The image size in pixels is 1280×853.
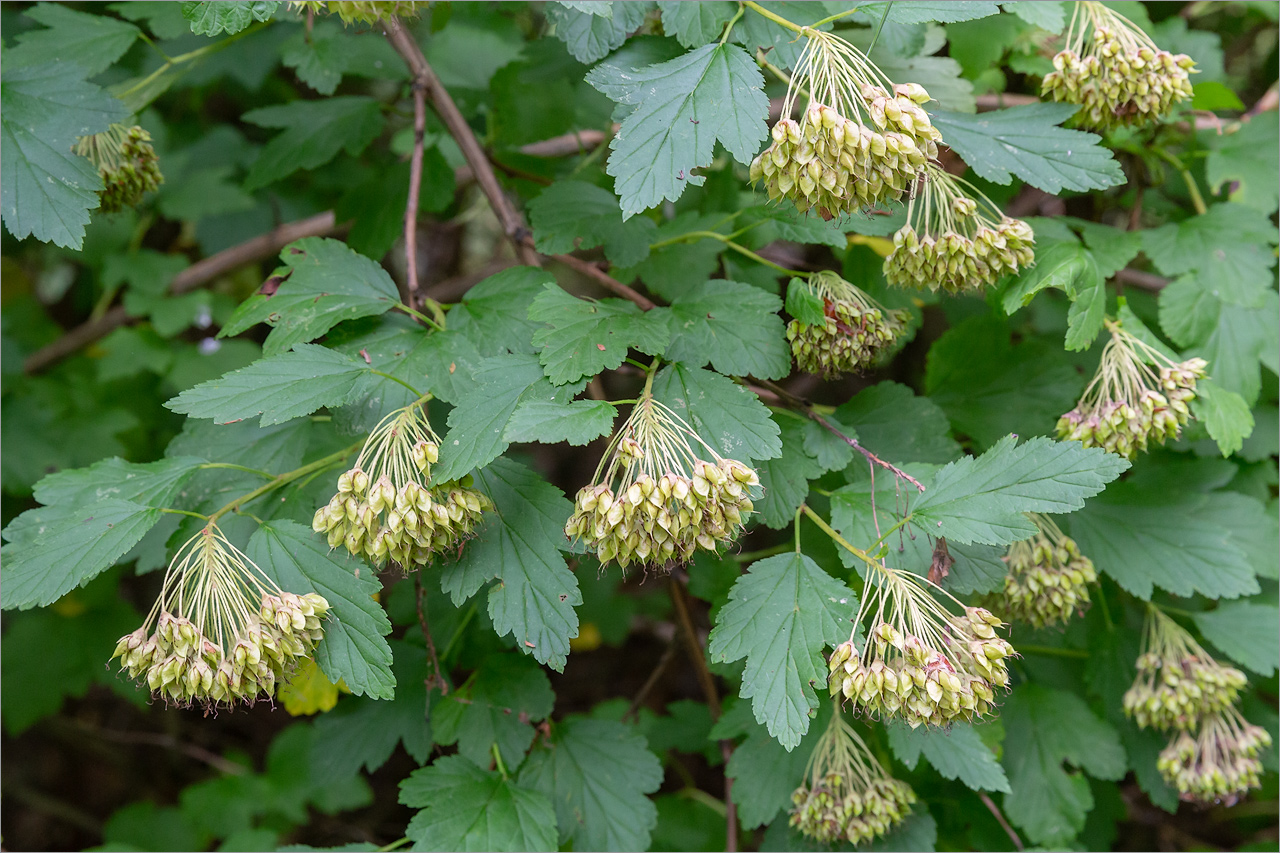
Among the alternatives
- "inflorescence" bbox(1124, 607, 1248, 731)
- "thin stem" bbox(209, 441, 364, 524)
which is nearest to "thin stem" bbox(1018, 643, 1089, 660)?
"inflorescence" bbox(1124, 607, 1248, 731)

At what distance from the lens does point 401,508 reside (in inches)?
55.9

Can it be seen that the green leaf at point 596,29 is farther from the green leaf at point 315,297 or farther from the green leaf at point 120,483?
the green leaf at point 120,483

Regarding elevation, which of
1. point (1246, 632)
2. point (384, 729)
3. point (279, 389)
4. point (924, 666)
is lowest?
point (384, 729)

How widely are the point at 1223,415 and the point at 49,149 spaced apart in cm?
254

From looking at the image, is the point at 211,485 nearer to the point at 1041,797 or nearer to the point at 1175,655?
the point at 1041,797

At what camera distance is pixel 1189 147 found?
2424 millimetres

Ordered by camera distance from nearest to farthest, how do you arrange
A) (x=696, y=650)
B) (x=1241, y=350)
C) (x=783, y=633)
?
(x=783, y=633) → (x=1241, y=350) → (x=696, y=650)

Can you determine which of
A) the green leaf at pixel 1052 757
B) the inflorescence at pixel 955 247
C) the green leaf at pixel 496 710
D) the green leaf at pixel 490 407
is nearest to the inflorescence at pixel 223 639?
the green leaf at pixel 490 407

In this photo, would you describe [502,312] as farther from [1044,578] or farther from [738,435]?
[1044,578]

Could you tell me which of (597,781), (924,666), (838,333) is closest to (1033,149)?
(838,333)

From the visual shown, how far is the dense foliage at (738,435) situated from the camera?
1.46 m

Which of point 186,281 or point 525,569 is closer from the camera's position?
point 525,569

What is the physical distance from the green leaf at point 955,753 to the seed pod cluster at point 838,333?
77cm

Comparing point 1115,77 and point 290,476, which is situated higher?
point 1115,77
